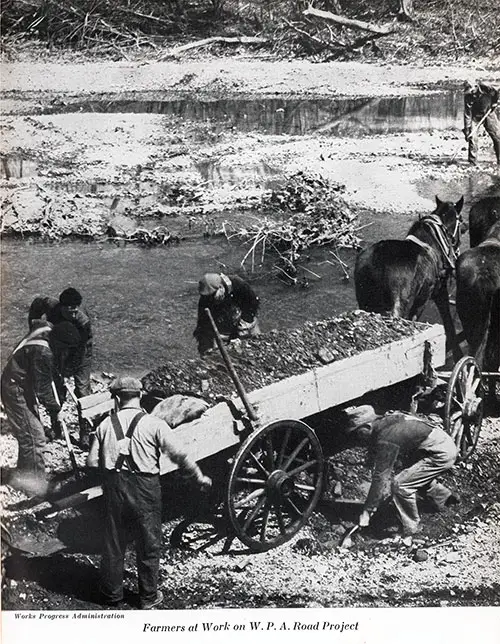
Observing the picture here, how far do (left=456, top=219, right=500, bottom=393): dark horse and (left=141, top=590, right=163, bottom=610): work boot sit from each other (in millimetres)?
2600

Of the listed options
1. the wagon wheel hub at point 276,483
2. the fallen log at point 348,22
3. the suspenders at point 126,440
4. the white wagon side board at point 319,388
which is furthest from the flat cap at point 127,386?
the fallen log at point 348,22

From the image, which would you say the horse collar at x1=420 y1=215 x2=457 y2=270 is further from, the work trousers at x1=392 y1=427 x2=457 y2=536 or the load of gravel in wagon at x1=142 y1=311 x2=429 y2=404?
the work trousers at x1=392 y1=427 x2=457 y2=536

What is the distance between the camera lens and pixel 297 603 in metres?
5.18

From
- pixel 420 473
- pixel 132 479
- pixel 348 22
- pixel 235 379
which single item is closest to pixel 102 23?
pixel 348 22

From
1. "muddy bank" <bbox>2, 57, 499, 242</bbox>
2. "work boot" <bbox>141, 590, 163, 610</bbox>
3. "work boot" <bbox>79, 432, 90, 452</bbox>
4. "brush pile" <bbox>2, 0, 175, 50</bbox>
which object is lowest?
"work boot" <bbox>141, 590, 163, 610</bbox>

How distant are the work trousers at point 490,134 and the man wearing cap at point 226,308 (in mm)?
1839

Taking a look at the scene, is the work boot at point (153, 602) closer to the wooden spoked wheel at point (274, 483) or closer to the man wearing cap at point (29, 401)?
the wooden spoked wheel at point (274, 483)

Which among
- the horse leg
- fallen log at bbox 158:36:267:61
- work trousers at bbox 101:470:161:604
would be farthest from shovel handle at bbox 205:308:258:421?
fallen log at bbox 158:36:267:61

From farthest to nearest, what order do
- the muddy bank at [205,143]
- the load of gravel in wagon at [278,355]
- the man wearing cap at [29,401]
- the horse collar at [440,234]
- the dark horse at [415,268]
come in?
the horse collar at [440,234], the dark horse at [415,268], the muddy bank at [205,143], the man wearing cap at [29,401], the load of gravel in wagon at [278,355]

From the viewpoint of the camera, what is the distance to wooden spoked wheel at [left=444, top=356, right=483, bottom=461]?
543 centimetres

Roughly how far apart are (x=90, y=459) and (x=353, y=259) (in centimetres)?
221

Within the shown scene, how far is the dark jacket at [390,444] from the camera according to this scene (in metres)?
5.23

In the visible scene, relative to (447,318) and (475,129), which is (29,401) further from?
(475,129)

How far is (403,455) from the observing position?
527 centimetres
